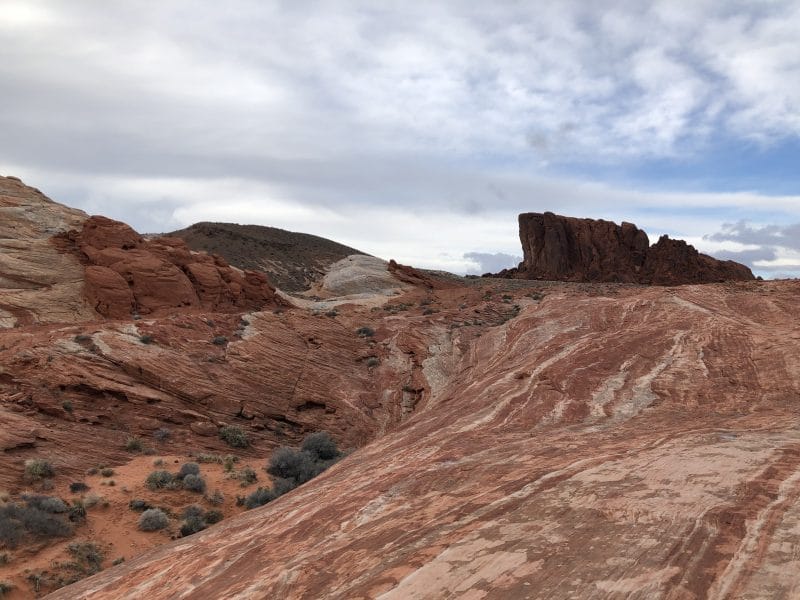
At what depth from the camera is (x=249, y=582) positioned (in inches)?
244

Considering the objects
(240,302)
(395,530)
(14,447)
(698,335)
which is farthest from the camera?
(240,302)

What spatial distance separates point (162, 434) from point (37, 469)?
3.79 m

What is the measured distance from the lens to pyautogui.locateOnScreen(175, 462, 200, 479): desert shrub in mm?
14680

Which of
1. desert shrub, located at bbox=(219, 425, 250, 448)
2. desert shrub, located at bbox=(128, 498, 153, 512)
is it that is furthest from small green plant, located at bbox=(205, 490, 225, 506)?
desert shrub, located at bbox=(219, 425, 250, 448)

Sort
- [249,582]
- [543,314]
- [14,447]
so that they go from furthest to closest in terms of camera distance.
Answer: [543,314] < [14,447] < [249,582]

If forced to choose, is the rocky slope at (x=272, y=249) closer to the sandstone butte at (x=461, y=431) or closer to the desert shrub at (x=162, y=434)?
the sandstone butte at (x=461, y=431)

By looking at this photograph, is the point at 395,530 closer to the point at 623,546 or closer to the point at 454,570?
the point at 454,570

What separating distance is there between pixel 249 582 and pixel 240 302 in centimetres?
2535

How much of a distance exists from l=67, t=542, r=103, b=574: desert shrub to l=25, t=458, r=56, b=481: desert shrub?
2.58 metres

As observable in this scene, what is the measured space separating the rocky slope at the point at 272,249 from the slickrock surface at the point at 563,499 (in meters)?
52.4

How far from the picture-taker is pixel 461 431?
11297 millimetres

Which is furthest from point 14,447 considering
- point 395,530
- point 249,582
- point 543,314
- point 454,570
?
point 543,314

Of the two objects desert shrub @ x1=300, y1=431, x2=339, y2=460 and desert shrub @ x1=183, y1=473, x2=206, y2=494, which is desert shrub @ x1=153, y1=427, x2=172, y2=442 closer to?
desert shrub @ x1=183, y1=473, x2=206, y2=494

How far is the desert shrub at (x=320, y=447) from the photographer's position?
16938 millimetres
